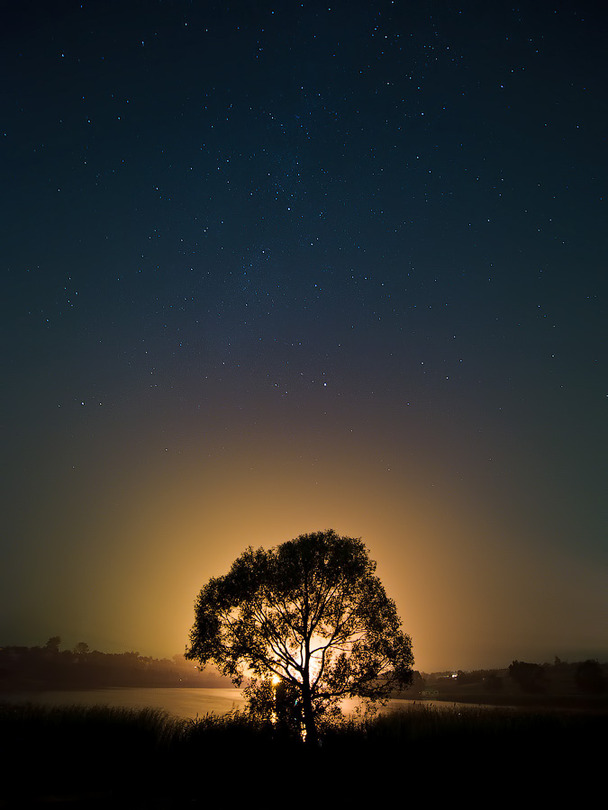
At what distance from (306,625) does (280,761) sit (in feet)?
27.3

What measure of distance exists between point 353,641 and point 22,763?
68.3 ft

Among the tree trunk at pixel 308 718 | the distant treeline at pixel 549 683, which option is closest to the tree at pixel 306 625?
the tree trunk at pixel 308 718

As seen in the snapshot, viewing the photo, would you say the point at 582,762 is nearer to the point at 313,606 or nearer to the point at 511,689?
the point at 313,606

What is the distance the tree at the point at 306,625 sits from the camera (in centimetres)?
3080

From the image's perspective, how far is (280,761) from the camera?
84.9 feet

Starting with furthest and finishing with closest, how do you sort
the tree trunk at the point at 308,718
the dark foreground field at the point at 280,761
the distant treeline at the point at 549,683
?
the distant treeline at the point at 549,683 → the tree trunk at the point at 308,718 → the dark foreground field at the point at 280,761

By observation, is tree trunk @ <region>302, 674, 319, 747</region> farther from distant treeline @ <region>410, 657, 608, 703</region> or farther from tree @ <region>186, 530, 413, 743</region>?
distant treeline @ <region>410, 657, 608, 703</region>

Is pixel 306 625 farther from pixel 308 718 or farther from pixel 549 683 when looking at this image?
pixel 549 683

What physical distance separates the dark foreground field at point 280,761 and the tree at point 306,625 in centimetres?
269

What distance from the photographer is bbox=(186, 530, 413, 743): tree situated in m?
30.8

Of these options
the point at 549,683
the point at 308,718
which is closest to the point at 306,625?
the point at 308,718

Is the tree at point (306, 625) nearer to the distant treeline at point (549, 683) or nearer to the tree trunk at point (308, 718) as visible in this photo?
the tree trunk at point (308, 718)

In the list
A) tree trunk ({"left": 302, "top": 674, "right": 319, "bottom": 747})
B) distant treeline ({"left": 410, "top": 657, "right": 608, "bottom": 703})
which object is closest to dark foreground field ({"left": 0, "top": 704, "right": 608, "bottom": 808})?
tree trunk ({"left": 302, "top": 674, "right": 319, "bottom": 747})

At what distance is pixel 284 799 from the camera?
20.0m
